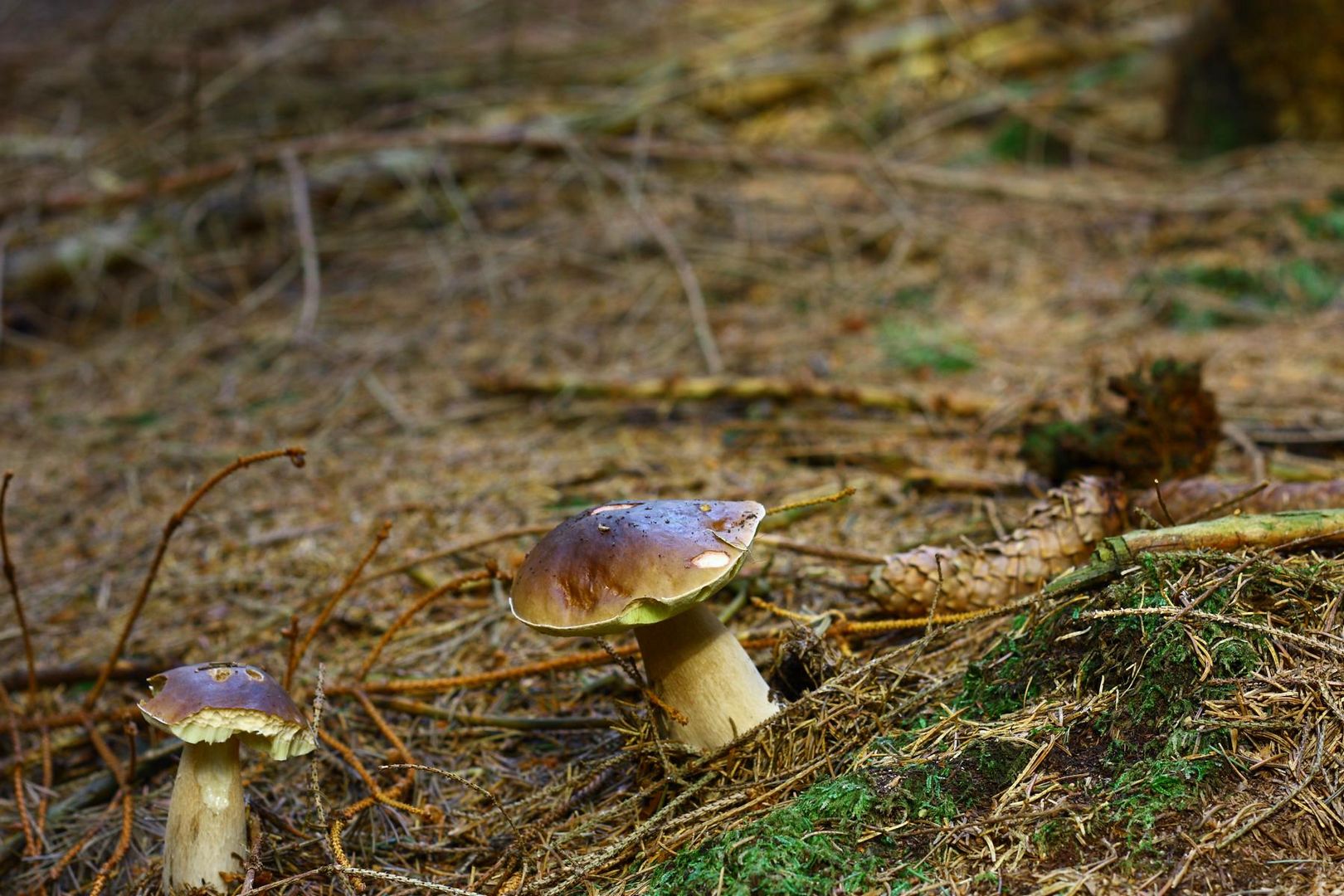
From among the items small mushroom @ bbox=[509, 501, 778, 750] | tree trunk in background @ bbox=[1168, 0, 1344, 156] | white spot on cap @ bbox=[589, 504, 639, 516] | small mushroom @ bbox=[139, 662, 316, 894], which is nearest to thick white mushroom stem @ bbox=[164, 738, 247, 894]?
small mushroom @ bbox=[139, 662, 316, 894]

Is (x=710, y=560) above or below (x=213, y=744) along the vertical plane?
above

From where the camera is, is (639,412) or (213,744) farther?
(639,412)

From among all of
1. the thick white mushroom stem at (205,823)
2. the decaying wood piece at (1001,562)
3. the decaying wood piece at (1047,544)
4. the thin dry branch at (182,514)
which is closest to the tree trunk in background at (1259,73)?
the decaying wood piece at (1047,544)

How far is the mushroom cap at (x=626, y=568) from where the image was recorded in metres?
1.59

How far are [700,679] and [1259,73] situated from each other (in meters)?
6.26

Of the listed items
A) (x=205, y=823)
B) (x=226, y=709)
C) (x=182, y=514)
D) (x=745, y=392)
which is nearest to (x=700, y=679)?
(x=226, y=709)

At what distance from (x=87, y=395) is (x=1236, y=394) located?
220 inches

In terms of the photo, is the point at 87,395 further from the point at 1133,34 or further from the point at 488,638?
the point at 1133,34

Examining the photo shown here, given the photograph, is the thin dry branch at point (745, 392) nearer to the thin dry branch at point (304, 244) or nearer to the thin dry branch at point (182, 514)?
the thin dry branch at point (304, 244)

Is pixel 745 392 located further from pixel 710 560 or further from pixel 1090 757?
pixel 1090 757

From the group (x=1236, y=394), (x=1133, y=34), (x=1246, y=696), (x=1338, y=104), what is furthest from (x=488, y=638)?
(x=1133, y=34)

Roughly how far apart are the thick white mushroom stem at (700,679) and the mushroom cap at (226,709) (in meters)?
0.69

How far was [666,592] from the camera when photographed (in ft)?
5.18

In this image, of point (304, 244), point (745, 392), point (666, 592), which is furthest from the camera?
point (304, 244)
